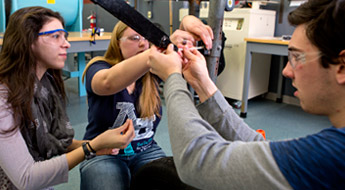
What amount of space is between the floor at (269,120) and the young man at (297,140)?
1.65 m

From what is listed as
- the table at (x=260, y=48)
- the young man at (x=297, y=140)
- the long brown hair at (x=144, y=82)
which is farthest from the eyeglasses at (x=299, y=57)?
the table at (x=260, y=48)

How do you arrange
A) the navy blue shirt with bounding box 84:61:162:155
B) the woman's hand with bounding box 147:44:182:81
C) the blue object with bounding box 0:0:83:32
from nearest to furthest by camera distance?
the woman's hand with bounding box 147:44:182:81
the navy blue shirt with bounding box 84:61:162:155
the blue object with bounding box 0:0:83:32

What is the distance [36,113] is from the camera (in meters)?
1.06

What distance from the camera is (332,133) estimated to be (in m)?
0.53

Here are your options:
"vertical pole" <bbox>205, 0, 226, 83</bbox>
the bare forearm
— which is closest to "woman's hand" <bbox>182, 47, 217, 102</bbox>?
the bare forearm

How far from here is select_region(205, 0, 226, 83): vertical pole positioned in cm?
85

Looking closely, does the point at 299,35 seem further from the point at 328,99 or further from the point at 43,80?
the point at 43,80

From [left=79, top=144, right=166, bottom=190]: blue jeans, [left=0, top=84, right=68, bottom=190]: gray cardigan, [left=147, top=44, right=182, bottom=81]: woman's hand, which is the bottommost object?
[left=79, top=144, right=166, bottom=190]: blue jeans

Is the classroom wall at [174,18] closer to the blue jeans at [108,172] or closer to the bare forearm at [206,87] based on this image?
the blue jeans at [108,172]

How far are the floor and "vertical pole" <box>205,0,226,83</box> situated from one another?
55.7 inches

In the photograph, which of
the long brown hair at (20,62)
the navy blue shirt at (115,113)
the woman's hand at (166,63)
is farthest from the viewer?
the navy blue shirt at (115,113)

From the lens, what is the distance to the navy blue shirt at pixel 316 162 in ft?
1.63

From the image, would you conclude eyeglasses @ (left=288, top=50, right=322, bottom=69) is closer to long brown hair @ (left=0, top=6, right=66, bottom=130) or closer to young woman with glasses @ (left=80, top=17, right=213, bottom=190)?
young woman with glasses @ (left=80, top=17, right=213, bottom=190)

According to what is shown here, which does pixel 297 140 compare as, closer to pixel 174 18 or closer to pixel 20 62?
pixel 20 62
